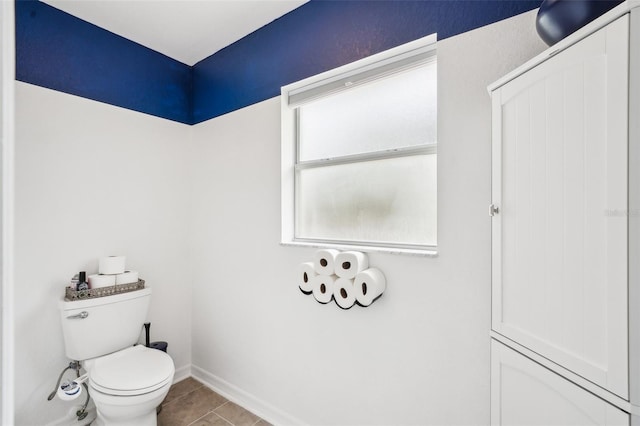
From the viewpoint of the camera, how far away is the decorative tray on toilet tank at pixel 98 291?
1.75m

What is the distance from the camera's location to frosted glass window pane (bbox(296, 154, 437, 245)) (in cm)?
152

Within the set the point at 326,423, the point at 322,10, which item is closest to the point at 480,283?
the point at 326,423

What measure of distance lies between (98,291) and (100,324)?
0.61ft

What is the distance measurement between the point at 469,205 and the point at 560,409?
71 centimetres

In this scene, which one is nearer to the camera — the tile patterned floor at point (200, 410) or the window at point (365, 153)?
the window at point (365, 153)

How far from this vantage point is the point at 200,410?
2033 millimetres

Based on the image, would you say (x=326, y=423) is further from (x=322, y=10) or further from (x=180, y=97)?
(x=180, y=97)

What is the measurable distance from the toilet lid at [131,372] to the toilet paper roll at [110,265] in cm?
48

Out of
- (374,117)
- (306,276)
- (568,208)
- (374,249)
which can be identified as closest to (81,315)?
(306,276)

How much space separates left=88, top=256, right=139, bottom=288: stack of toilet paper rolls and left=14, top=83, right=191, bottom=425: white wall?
14 cm

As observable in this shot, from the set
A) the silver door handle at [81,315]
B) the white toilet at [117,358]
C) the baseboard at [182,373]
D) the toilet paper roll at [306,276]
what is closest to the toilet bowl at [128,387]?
the white toilet at [117,358]

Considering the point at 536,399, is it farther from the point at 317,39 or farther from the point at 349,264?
the point at 317,39

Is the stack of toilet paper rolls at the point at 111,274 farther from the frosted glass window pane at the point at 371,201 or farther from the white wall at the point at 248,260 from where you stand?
the frosted glass window pane at the point at 371,201

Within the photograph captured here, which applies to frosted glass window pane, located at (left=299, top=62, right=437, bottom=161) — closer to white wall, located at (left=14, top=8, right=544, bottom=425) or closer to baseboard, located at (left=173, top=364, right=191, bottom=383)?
white wall, located at (left=14, top=8, right=544, bottom=425)
